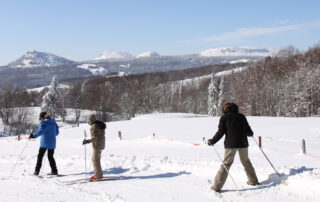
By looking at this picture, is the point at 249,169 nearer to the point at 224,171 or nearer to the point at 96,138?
the point at 224,171

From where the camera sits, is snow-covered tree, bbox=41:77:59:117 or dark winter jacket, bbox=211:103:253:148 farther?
snow-covered tree, bbox=41:77:59:117

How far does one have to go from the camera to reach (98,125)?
7.95 metres

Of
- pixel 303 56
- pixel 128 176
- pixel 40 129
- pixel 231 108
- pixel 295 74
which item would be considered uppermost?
pixel 303 56

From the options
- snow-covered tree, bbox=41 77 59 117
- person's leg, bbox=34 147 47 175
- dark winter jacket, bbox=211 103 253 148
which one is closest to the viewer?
dark winter jacket, bbox=211 103 253 148

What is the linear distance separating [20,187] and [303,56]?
64.9 m

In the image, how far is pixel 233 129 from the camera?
651cm

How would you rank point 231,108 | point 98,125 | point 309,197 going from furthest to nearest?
point 98,125
point 231,108
point 309,197

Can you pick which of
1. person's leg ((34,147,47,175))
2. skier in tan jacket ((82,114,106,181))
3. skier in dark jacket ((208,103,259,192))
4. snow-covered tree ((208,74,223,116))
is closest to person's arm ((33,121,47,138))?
person's leg ((34,147,47,175))

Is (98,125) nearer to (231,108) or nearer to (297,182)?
(231,108)

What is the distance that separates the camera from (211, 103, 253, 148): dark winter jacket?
21.4 feet

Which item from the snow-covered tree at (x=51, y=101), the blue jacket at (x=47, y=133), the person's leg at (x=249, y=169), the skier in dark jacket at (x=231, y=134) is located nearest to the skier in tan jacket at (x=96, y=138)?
the blue jacket at (x=47, y=133)

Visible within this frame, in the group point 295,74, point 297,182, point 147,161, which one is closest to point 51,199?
point 147,161

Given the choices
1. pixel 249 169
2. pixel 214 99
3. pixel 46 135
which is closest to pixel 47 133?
pixel 46 135

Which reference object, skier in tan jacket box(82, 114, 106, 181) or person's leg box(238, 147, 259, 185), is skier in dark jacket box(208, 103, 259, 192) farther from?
skier in tan jacket box(82, 114, 106, 181)
